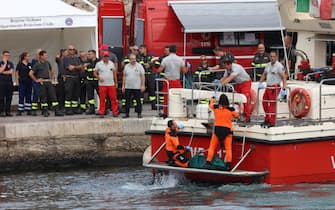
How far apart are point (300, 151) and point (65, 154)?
5.39 m

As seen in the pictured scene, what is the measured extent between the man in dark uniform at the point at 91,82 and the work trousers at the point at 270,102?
16.4 feet

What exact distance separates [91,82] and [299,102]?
5609mm

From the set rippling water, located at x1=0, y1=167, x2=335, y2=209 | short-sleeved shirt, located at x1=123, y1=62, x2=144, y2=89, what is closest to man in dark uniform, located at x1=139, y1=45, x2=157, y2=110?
short-sleeved shirt, located at x1=123, y1=62, x2=144, y2=89

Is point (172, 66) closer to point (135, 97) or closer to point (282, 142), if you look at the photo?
point (135, 97)

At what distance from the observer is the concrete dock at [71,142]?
19.8 meters

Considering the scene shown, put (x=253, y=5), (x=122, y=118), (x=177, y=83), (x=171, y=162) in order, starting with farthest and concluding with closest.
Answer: (x=253, y=5), (x=122, y=118), (x=177, y=83), (x=171, y=162)

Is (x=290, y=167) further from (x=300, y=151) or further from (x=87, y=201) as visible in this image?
(x=87, y=201)

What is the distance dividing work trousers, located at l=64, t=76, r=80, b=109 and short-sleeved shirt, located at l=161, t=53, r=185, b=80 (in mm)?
2788

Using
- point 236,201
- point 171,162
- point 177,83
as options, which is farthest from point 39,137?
point 236,201

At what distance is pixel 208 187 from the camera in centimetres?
1680

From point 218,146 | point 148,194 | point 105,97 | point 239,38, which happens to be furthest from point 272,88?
point 239,38

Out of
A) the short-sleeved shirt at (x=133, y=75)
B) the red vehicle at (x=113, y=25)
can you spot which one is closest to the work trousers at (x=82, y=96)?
the short-sleeved shirt at (x=133, y=75)

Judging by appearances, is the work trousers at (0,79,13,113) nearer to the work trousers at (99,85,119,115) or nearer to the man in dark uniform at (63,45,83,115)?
the man in dark uniform at (63,45,83,115)

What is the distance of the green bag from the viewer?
1612cm
